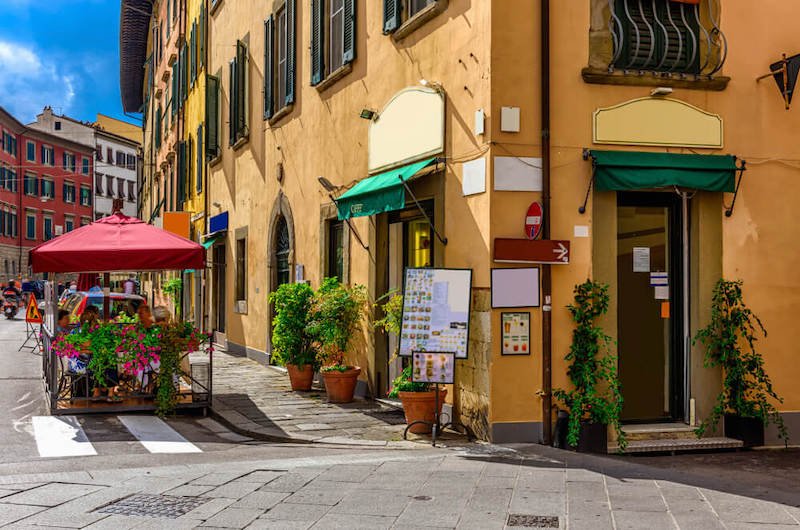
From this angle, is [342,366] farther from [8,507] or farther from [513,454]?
[8,507]

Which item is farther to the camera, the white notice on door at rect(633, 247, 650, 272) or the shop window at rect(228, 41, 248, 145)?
the shop window at rect(228, 41, 248, 145)

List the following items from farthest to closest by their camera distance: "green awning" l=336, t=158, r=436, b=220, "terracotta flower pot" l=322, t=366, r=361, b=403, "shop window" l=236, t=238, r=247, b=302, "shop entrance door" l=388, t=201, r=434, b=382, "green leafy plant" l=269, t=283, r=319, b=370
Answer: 1. "shop window" l=236, t=238, r=247, b=302
2. "green leafy plant" l=269, t=283, r=319, b=370
3. "terracotta flower pot" l=322, t=366, r=361, b=403
4. "shop entrance door" l=388, t=201, r=434, b=382
5. "green awning" l=336, t=158, r=436, b=220

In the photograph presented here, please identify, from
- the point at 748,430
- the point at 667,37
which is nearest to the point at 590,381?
the point at 748,430

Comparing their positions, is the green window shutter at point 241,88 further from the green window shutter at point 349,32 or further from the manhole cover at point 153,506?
the manhole cover at point 153,506

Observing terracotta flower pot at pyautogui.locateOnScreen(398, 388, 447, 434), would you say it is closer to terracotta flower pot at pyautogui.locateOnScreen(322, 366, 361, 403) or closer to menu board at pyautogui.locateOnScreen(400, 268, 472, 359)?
menu board at pyautogui.locateOnScreen(400, 268, 472, 359)

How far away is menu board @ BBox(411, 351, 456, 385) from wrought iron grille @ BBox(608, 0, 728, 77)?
360 centimetres

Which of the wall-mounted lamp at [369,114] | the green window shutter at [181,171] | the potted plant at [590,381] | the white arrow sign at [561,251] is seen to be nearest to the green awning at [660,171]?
the white arrow sign at [561,251]

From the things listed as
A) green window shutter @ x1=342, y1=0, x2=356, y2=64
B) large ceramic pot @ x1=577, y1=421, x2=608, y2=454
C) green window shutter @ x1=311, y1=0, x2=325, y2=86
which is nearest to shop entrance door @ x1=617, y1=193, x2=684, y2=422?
large ceramic pot @ x1=577, y1=421, x2=608, y2=454

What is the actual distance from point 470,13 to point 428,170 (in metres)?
1.86

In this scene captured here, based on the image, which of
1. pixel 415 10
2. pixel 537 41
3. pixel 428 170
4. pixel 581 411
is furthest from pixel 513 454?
pixel 415 10

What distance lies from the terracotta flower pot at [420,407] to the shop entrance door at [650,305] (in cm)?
212

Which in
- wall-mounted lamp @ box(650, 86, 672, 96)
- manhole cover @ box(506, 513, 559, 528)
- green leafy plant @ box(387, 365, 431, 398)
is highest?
wall-mounted lamp @ box(650, 86, 672, 96)

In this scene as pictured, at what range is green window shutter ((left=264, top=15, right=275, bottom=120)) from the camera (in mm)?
16859

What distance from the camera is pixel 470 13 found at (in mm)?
9188
